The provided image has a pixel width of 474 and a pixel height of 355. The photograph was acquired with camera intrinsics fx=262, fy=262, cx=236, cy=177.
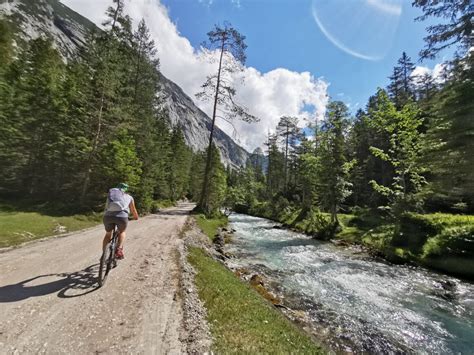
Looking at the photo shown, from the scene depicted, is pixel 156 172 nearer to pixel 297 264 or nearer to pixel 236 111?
pixel 236 111

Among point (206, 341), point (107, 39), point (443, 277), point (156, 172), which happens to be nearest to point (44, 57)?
point (107, 39)

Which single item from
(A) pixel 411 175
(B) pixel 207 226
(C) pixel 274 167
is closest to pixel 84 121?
(B) pixel 207 226

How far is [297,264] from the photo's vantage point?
48.6ft

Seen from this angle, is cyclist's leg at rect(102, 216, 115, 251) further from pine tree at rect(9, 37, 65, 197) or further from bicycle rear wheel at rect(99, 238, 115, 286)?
pine tree at rect(9, 37, 65, 197)

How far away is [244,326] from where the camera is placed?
17.4 ft

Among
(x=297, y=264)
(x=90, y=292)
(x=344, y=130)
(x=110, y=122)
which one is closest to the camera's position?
(x=90, y=292)

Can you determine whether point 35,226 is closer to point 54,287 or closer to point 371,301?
point 54,287

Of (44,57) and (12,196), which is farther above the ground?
(44,57)

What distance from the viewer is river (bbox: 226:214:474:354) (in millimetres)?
7098

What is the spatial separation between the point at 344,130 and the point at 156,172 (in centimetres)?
2208

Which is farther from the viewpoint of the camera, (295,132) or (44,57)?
(295,132)

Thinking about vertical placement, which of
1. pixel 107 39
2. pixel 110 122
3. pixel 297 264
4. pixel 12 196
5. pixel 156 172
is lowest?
pixel 297 264

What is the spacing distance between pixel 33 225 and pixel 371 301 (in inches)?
636

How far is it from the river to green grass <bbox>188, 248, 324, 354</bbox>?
1.82 m
